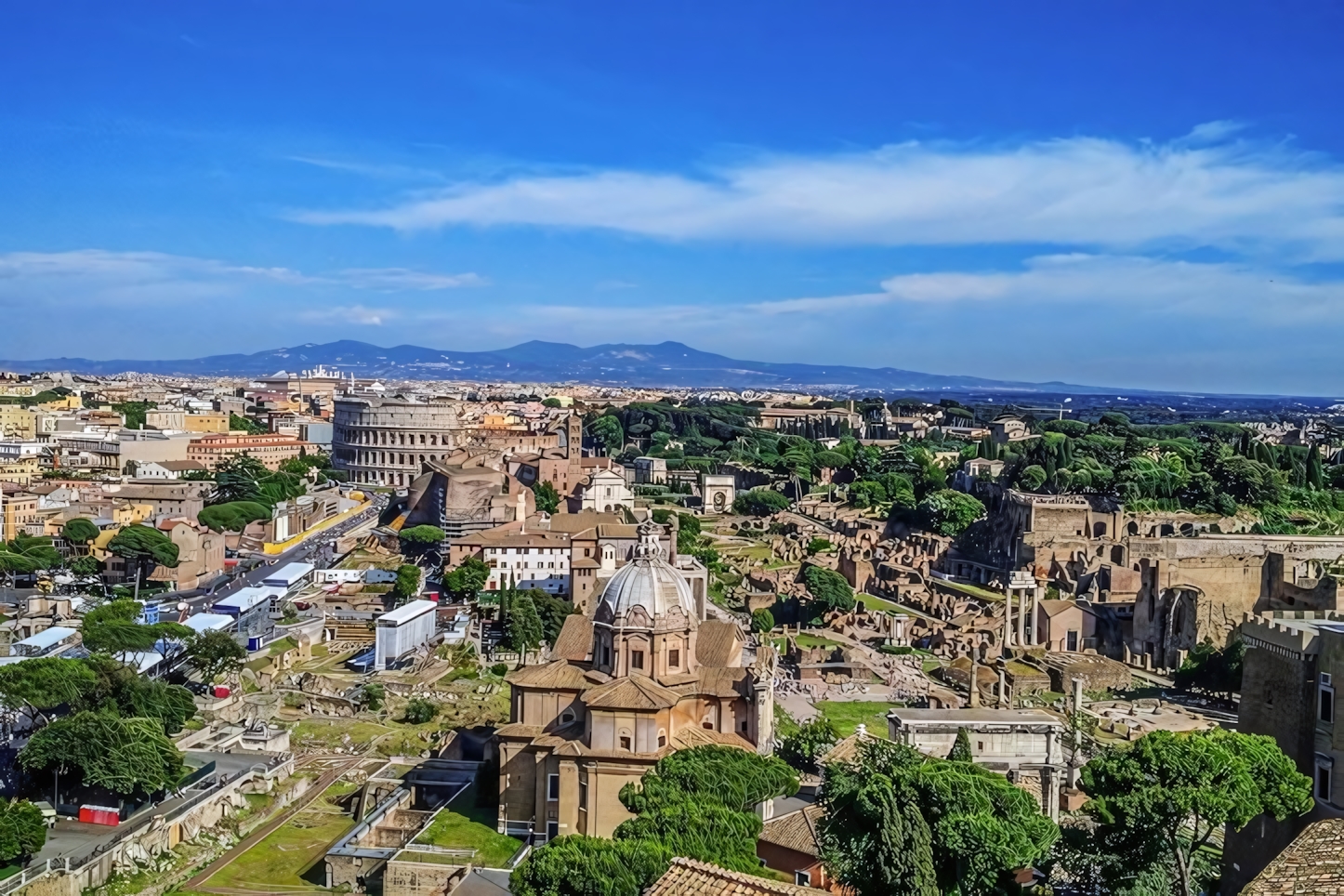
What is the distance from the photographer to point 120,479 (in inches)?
3066

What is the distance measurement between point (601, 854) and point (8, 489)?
6061cm

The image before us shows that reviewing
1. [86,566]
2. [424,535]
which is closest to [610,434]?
[424,535]

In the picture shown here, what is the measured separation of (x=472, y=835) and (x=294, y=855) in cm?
441

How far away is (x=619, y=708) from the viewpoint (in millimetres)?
26266

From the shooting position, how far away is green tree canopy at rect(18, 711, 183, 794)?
28500 millimetres

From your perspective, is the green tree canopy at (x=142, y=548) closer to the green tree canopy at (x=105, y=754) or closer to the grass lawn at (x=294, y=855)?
the green tree canopy at (x=105, y=754)

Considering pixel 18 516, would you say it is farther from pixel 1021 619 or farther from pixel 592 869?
pixel 592 869

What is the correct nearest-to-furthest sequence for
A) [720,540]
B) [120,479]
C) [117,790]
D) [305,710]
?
[117,790], [305,710], [720,540], [120,479]

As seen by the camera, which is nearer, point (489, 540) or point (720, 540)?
point (489, 540)

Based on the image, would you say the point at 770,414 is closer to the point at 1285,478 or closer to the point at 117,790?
the point at 1285,478

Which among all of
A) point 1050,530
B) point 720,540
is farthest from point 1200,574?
point 720,540

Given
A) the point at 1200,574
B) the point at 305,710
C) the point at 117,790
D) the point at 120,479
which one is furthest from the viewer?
the point at 120,479

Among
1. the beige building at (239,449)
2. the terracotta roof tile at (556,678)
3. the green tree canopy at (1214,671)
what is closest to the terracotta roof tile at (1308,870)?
the terracotta roof tile at (556,678)

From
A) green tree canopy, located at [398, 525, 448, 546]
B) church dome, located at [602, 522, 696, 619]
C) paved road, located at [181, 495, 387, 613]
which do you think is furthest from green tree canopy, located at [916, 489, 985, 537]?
church dome, located at [602, 522, 696, 619]
